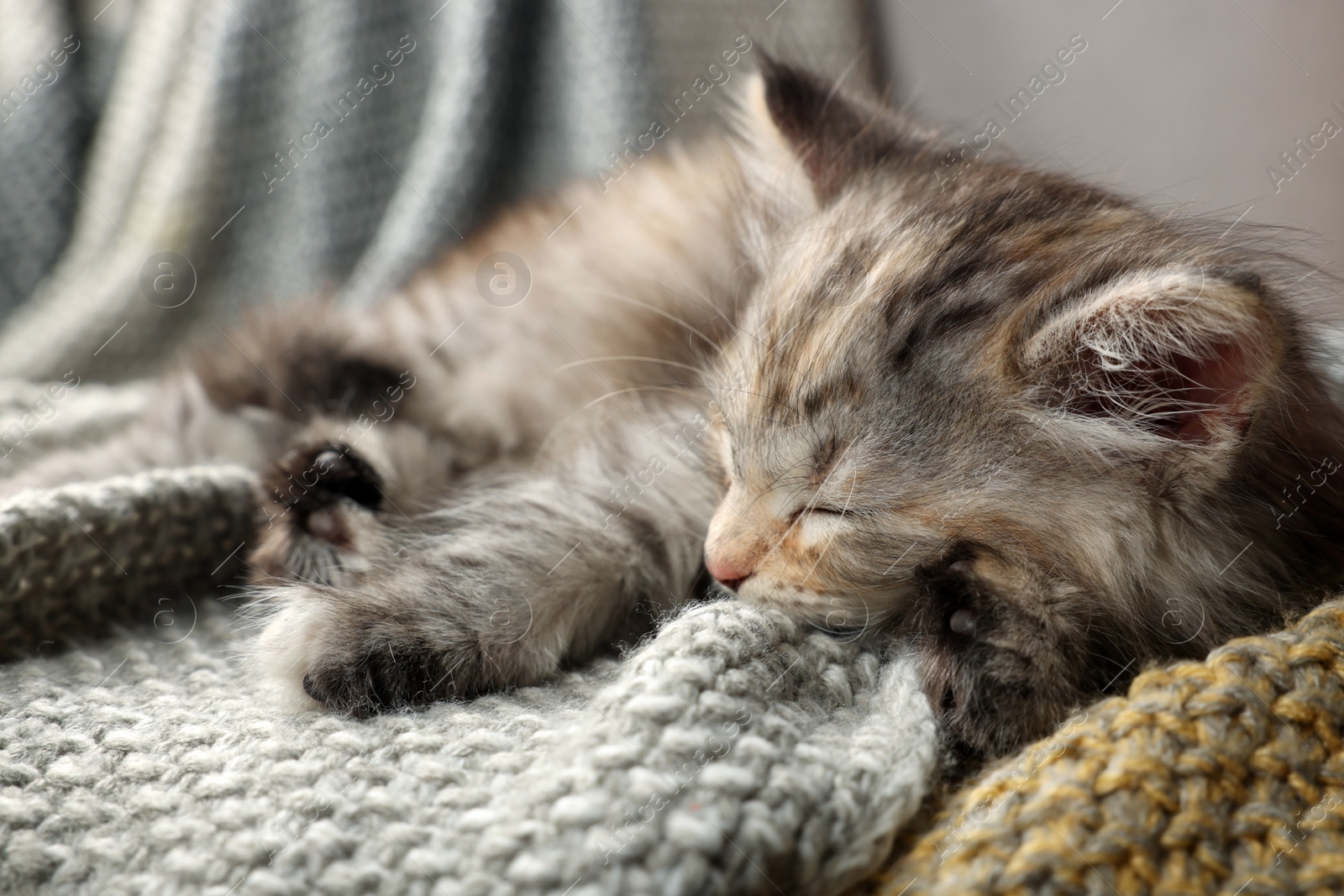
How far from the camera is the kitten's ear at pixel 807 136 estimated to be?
1194 mm

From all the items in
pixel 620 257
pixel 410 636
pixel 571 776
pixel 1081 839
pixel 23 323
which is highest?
pixel 23 323

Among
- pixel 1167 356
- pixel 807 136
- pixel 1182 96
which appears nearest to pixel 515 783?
pixel 1167 356

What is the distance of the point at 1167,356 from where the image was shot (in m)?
0.74

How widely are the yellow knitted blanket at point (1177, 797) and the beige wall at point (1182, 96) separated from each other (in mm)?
559

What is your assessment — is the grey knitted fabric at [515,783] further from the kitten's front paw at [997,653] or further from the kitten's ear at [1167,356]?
the kitten's ear at [1167,356]

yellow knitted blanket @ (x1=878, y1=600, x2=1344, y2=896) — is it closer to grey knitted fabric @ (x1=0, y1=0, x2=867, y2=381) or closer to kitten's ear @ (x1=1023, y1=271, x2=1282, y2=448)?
kitten's ear @ (x1=1023, y1=271, x2=1282, y2=448)

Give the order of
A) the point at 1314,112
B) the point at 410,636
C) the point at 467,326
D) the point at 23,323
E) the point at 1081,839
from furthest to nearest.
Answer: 1. the point at 23,323
2. the point at 467,326
3. the point at 1314,112
4. the point at 410,636
5. the point at 1081,839

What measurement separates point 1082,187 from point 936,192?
0.54ft

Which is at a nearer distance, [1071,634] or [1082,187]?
[1071,634]

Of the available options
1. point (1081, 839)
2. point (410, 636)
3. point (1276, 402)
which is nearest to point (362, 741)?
point (410, 636)

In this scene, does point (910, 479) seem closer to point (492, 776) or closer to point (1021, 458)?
point (1021, 458)

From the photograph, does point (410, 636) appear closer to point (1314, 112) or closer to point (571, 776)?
point (571, 776)

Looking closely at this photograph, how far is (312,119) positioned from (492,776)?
171 cm

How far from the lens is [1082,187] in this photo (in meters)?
1.02
